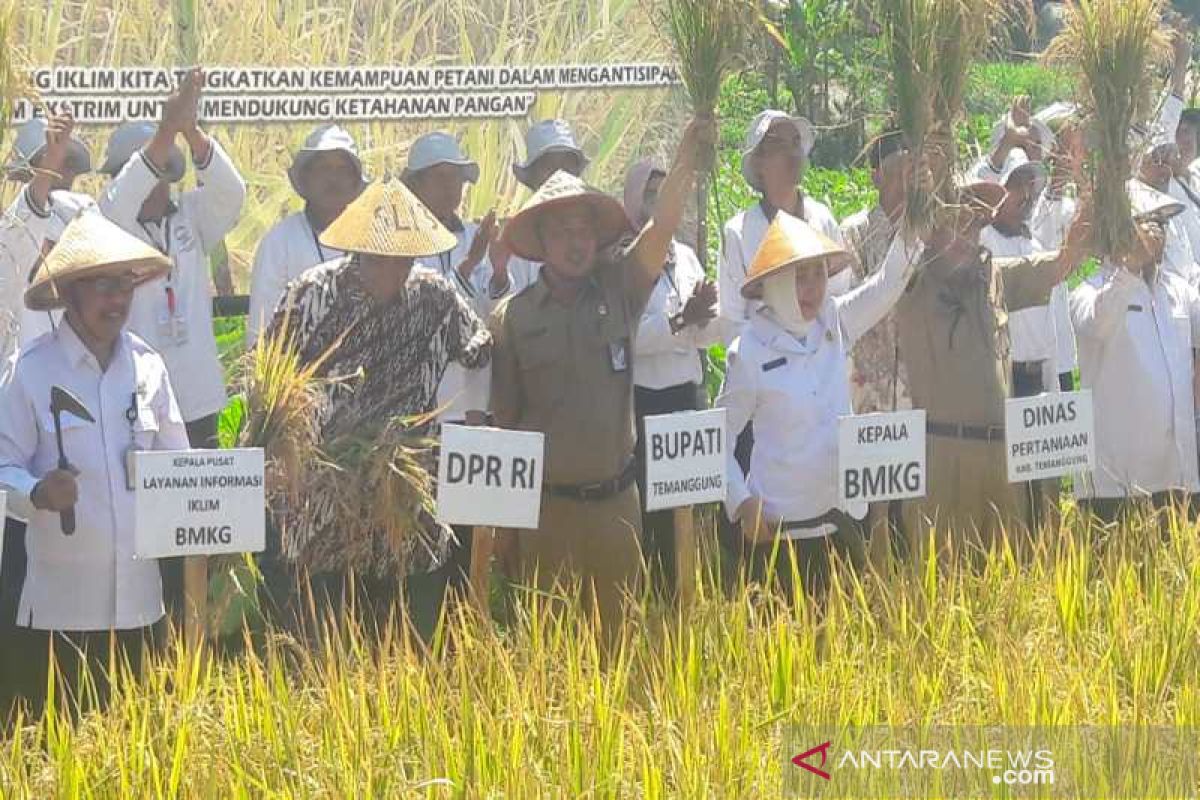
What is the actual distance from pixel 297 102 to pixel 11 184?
1.18 metres

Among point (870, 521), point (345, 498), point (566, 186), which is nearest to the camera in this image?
point (345, 498)

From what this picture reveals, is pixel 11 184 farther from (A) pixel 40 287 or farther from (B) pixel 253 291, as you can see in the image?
(A) pixel 40 287

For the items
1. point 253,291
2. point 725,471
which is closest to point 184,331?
point 253,291

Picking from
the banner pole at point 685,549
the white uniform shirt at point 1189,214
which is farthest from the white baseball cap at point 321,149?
the white uniform shirt at point 1189,214

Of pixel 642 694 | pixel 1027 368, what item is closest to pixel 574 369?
pixel 642 694

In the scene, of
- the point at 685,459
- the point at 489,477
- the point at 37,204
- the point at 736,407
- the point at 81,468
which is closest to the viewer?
the point at 81,468

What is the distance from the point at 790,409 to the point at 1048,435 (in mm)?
861

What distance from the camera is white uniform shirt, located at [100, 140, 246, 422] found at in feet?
22.0

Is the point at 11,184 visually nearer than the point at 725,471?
No

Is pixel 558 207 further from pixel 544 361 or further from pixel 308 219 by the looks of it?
pixel 308 219

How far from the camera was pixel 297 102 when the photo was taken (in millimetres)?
7738

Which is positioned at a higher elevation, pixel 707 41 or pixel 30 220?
pixel 707 41

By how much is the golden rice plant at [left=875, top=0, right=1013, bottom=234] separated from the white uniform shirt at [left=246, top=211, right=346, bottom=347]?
1831 millimetres

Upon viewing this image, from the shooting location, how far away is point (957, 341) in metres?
6.52
